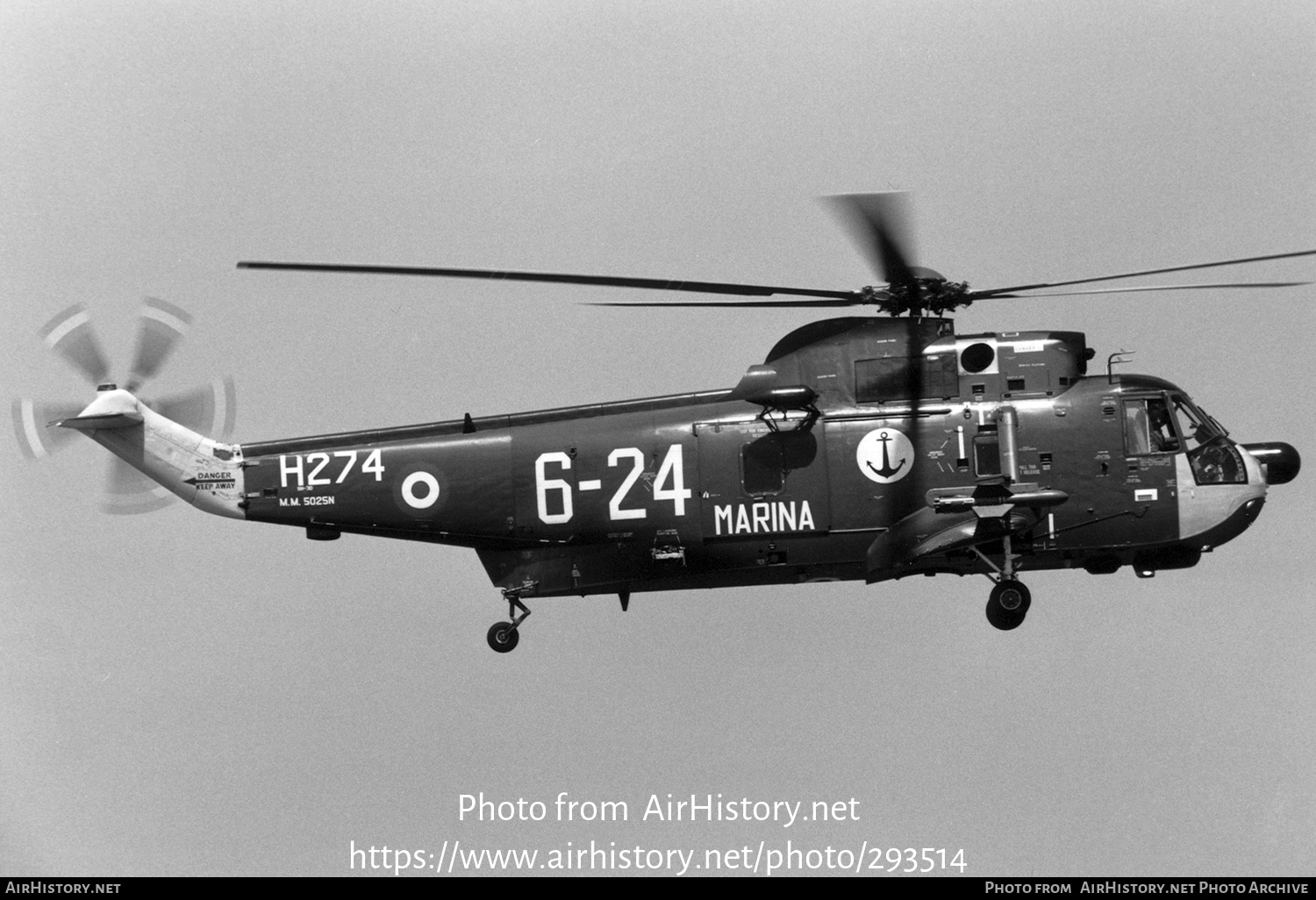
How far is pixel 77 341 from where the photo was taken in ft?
68.1

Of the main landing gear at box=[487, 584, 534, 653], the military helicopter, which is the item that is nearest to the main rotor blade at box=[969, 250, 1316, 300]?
the military helicopter

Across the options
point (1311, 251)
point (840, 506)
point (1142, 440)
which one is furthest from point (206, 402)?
point (1311, 251)

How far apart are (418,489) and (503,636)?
1.94 meters

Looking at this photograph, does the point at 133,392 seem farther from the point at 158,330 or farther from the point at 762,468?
the point at 762,468

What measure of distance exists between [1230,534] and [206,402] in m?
11.8

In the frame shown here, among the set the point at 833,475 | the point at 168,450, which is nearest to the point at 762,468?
the point at 833,475

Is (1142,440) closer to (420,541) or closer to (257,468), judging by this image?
(420,541)

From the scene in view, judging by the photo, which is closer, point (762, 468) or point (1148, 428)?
point (1148, 428)

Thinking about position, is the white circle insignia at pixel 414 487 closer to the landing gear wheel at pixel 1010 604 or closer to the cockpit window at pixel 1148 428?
the landing gear wheel at pixel 1010 604

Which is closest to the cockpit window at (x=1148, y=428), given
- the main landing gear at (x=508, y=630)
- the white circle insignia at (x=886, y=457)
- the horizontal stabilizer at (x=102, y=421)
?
the white circle insignia at (x=886, y=457)

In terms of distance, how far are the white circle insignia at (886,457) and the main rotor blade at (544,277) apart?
6.93ft

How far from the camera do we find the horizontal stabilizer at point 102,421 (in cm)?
2052

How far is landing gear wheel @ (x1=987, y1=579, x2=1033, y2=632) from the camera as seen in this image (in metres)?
18.8

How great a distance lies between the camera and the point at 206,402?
20750 millimetres
